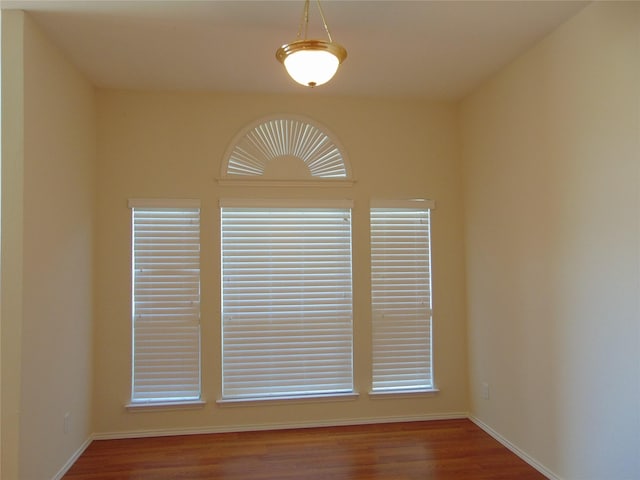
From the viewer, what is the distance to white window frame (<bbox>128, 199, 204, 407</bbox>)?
375 cm

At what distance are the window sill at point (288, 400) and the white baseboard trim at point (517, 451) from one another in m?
1.08

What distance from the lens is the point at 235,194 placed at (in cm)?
388

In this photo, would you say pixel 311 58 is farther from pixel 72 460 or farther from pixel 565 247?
pixel 72 460

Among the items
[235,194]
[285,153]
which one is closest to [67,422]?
[235,194]

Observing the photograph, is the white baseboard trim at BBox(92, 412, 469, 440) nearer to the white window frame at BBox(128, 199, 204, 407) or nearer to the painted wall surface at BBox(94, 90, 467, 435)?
the painted wall surface at BBox(94, 90, 467, 435)

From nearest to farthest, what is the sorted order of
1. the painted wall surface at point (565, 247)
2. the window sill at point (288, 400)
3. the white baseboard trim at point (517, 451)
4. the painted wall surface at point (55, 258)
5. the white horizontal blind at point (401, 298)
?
the painted wall surface at point (565, 247)
the painted wall surface at point (55, 258)
the white baseboard trim at point (517, 451)
the window sill at point (288, 400)
the white horizontal blind at point (401, 298)

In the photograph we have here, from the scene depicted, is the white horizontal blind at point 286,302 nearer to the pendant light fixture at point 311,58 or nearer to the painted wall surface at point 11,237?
the painted wall surface at point 11,237

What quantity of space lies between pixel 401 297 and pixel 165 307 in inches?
82.1

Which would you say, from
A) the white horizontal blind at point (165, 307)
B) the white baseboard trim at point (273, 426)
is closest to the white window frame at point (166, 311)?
the white horizontal blind at point (165, 307)

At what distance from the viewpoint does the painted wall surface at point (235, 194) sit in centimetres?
373

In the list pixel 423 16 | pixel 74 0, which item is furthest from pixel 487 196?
pixel 74 0

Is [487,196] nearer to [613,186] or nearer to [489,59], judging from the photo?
[489,59]

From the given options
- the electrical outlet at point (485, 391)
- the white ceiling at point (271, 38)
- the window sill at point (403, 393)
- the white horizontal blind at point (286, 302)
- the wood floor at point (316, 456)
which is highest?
the white ceiling at point (271, 38)

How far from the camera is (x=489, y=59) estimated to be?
3326mm
